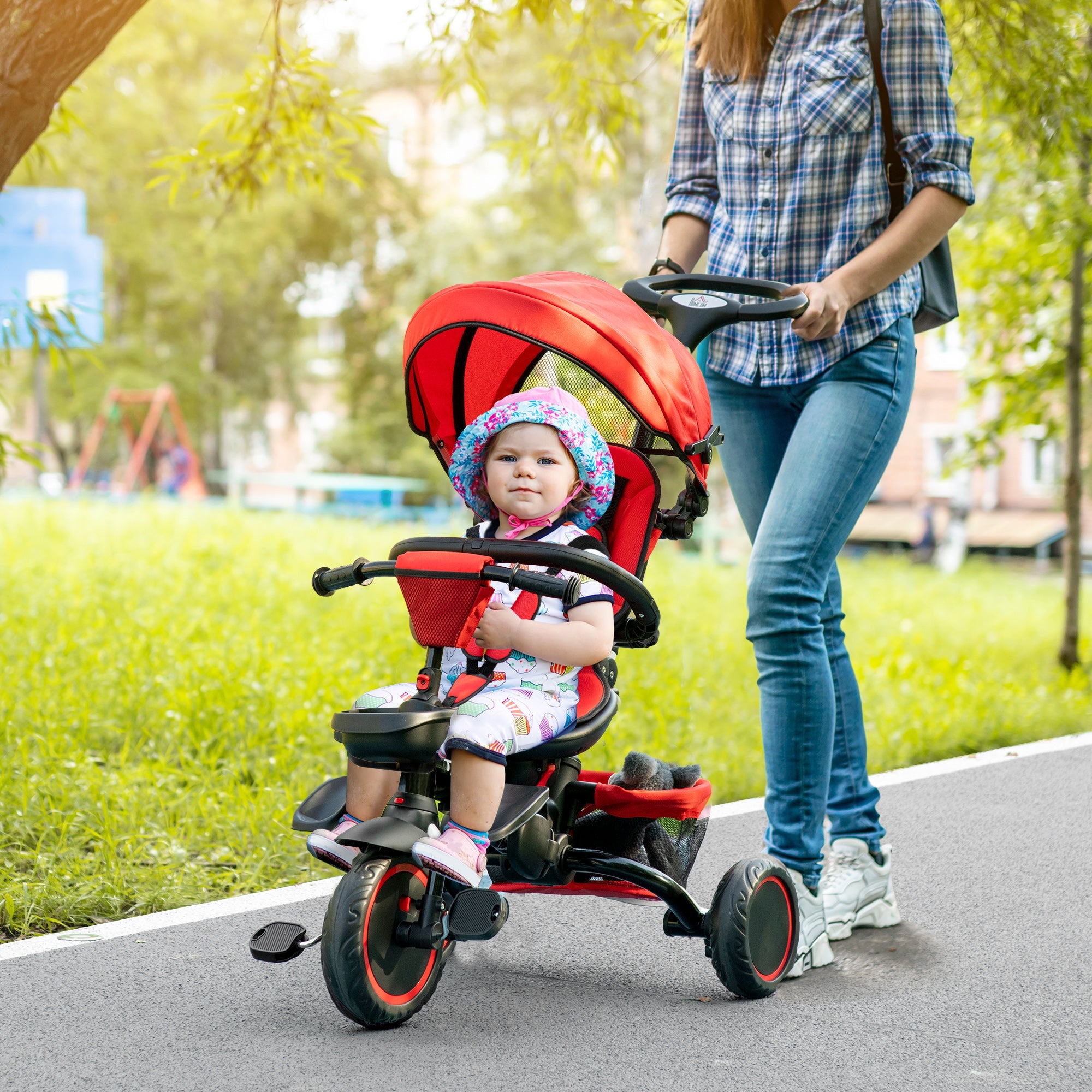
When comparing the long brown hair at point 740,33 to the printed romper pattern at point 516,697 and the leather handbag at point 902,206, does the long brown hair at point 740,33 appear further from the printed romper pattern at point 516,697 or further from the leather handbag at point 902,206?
the printed romper pattern at point 516,697

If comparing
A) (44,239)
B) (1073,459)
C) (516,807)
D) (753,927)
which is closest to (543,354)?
(516,807)

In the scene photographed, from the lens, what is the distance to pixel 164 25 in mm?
24828

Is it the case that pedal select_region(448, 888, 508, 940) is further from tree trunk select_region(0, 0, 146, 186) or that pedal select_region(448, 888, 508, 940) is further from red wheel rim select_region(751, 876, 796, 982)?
tree trunk select_region(0, 0, 146, 186)

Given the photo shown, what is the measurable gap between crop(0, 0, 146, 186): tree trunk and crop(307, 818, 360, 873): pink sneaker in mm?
2405

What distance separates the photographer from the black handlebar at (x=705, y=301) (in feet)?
9.48

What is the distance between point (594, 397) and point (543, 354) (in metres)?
0.17

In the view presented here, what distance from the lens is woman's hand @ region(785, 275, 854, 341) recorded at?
9.61ft

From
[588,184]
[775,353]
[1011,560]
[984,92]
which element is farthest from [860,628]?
[1011,560]

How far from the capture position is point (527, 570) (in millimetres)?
2514

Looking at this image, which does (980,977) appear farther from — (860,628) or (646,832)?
(860,628)

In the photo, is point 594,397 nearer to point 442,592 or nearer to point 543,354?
point 543,354

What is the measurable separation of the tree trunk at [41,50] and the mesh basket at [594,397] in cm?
168

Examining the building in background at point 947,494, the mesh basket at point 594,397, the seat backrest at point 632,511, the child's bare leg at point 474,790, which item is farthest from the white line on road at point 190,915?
the building in background at point 947,494

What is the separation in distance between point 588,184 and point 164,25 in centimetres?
863
